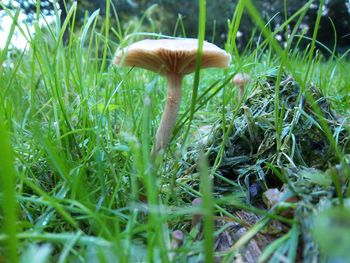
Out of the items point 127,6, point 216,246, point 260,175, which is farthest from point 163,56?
point 127,6

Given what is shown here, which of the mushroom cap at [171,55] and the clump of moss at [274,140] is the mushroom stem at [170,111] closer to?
the mushroom cap at [171,55]

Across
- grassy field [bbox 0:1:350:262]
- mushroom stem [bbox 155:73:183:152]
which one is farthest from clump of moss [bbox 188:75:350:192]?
mushroom stem [bbox 155:73:183:152]

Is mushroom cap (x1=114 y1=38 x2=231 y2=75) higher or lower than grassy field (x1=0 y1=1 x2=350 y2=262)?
higher

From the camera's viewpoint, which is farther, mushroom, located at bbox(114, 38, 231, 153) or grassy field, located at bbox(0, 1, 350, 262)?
mushroom, located at bbox(114, 38, 231, 153)

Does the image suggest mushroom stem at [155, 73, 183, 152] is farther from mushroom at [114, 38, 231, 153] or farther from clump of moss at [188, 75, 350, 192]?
clump of moss at [188, 75, 350, 192]

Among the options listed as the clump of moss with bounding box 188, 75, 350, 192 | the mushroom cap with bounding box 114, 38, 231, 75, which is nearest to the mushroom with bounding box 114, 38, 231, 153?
the mushroom cap with bounding box 114, 38, 231, 75

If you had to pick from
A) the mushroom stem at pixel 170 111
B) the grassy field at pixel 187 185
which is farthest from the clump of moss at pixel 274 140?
the mushroom stem at pixel 170 111

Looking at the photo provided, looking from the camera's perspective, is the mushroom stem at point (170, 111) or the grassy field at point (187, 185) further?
the mushroom stem at point (170, 111)
